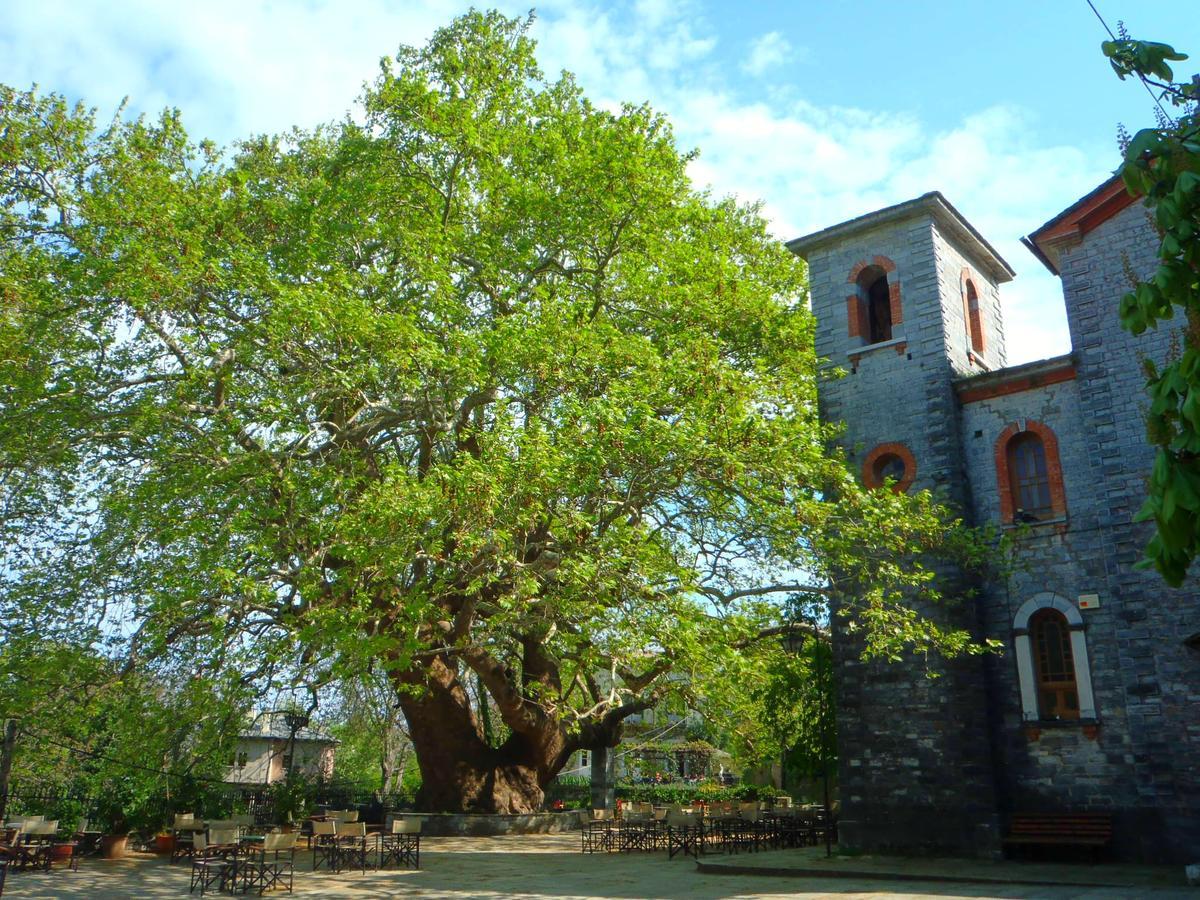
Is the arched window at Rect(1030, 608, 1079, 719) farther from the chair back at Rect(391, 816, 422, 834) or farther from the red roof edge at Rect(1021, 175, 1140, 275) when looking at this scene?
the chair back at Rect(391, 816, 422, 834)

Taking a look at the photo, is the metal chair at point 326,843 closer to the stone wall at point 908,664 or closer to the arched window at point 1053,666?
the stone wall at point 908,664

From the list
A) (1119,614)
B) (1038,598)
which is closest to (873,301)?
(1038,598)

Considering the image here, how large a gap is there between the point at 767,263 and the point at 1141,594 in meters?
12.8

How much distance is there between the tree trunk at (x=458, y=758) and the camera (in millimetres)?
22281

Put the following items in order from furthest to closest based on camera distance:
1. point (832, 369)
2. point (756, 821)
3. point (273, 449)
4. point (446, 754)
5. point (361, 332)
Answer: point (446, 754) → point (756, 821) → point (832, 369) → point (273, 449) → point (361, 332)

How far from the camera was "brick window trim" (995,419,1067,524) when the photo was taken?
17.2 metres

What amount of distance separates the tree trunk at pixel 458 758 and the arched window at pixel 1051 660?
1129cm

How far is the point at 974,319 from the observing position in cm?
2102

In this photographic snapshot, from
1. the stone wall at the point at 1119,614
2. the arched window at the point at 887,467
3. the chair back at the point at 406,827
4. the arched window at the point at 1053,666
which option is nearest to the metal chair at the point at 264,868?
the chair back at the point at 406,827

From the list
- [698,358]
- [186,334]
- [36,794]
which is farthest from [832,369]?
[36,794]

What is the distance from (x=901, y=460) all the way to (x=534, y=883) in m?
10.5

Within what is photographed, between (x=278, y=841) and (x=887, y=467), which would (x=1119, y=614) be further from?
(x=278, y=841)

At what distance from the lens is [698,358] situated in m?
16.2

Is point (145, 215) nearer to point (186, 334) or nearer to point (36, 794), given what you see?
point (186, 334)
